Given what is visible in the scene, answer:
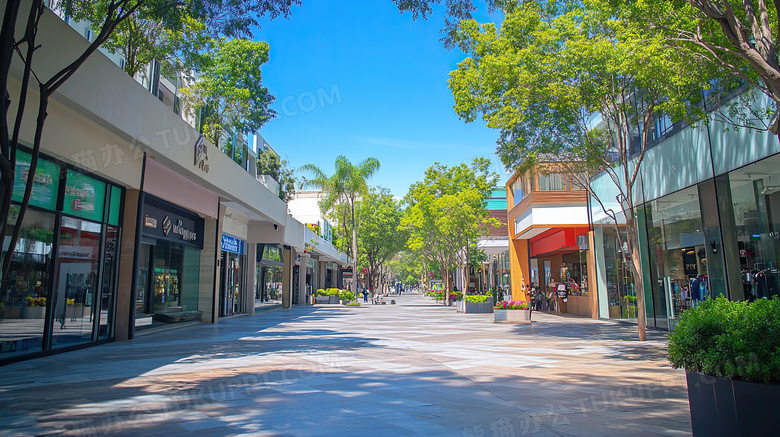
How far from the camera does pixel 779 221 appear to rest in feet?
36.7

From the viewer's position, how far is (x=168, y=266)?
18281mm

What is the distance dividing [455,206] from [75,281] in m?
22.1

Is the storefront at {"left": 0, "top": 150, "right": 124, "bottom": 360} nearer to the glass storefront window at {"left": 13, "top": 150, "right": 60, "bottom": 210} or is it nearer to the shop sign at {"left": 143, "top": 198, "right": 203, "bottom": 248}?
the glass storefront window at {"left": 13, "top": 150, "right": 60, "bottom": 210}

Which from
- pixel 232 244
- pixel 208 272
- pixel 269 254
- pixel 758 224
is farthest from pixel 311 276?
pixel 758 224

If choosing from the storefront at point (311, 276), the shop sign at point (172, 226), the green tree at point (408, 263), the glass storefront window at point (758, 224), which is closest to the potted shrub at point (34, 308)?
the shop sign at point (172, 226)

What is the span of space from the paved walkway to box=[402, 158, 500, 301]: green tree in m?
18.3

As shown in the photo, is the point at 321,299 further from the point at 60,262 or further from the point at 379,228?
the point at 60,262

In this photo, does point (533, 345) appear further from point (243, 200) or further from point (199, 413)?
point (243, 200)

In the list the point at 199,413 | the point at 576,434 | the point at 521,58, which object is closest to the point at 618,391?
the point at 576,434

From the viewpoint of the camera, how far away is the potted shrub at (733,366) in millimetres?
3871

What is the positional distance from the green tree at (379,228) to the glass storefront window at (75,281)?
39.1m

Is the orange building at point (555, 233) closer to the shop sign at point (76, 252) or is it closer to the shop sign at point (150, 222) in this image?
the shop sign at point (150, 222)

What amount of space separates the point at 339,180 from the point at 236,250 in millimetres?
16684

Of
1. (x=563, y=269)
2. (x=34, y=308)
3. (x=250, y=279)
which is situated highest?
(x=563, y=269)
